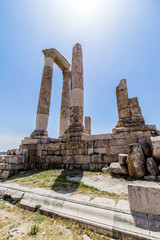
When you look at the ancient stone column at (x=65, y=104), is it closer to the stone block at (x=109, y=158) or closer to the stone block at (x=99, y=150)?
the stone block at (x=99, y=150)

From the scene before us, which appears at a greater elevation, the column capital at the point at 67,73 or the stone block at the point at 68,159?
the column capital at the point at 67,73

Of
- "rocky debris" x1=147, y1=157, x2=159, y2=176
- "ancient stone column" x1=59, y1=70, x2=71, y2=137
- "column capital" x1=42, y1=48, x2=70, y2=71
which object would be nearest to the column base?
"ancient stone column" x1=59, y1=70, x2=71, y2=137

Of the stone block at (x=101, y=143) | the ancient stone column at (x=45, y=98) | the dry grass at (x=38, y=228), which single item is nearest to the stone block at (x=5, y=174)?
the ancient stone column at (x=45, y=98)

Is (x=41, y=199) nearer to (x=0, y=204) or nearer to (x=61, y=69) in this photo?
(x=0, y=204)

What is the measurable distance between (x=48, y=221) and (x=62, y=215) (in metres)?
0.28

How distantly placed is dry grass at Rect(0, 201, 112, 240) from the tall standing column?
6.44 m

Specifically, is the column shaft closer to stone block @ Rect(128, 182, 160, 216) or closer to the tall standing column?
the tall standing column

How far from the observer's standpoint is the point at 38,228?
2.05 m

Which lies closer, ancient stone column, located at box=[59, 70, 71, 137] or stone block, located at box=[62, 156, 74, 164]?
stone block, located at box=[62, 156, 74, 164]

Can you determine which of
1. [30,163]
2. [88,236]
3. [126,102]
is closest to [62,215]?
[88,236]

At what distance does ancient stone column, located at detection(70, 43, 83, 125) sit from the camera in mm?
7789

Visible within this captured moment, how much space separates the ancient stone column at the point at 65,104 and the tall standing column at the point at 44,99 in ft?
9.23

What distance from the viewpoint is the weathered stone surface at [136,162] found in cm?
387

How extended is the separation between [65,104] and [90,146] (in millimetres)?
7516
